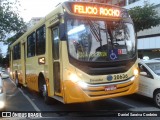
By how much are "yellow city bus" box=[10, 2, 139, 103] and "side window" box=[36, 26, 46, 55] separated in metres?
1.14

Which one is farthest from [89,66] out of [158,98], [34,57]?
[34,57]

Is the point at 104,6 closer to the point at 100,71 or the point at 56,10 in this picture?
the point at 56,10

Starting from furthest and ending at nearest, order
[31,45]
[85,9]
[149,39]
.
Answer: [149,39], [31,45], [85,9]

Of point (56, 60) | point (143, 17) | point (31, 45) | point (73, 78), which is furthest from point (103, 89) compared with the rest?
point (143, 17)

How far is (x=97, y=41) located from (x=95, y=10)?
962mm

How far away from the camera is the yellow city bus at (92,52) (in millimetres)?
7984

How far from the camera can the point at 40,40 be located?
36.0 feet

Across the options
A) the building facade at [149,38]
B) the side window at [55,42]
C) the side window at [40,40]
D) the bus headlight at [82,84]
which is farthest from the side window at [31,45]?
the building facade at [149,38]

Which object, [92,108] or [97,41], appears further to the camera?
[92,108]

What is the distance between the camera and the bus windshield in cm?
811

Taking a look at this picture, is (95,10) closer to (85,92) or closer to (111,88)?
(111,88)

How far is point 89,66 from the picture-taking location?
8.04 meters

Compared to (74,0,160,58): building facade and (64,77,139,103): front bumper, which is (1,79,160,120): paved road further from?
(74,0,160,58): building facade

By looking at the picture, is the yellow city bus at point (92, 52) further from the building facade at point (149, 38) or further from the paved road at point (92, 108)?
the building facade at point (149, 38)
